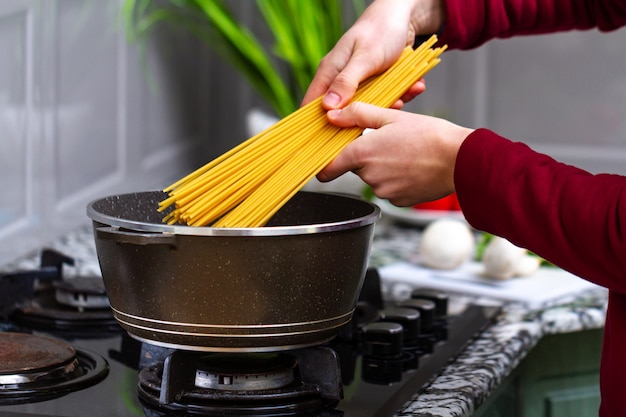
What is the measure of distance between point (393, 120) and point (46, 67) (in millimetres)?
899

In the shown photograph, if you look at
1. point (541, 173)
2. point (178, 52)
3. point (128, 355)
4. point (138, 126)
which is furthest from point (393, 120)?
point (178, 52)

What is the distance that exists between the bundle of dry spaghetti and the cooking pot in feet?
0.19

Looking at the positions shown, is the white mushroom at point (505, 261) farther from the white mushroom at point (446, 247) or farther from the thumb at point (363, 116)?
the thumb at point (363, 116)

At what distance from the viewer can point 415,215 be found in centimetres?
205

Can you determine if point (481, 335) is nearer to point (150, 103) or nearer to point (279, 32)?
point (279, 32)

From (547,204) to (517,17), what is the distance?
0.43m

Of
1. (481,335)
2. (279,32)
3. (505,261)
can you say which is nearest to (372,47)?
(481,335)

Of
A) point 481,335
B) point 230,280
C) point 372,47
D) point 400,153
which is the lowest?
point 481,335

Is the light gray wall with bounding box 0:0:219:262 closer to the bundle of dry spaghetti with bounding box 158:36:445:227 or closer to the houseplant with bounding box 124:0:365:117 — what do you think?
the houseplant with bounding box 124:0:365:117

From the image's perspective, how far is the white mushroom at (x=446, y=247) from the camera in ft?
5.56

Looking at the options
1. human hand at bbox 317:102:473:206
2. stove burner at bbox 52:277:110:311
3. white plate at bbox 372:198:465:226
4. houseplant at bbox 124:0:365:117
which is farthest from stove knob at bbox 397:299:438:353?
houseplant at bbox 124:0:365:117

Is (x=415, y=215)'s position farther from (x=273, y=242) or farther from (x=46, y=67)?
(x=273, y=242)

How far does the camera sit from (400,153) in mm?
1048

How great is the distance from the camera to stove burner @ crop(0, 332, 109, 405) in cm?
103
